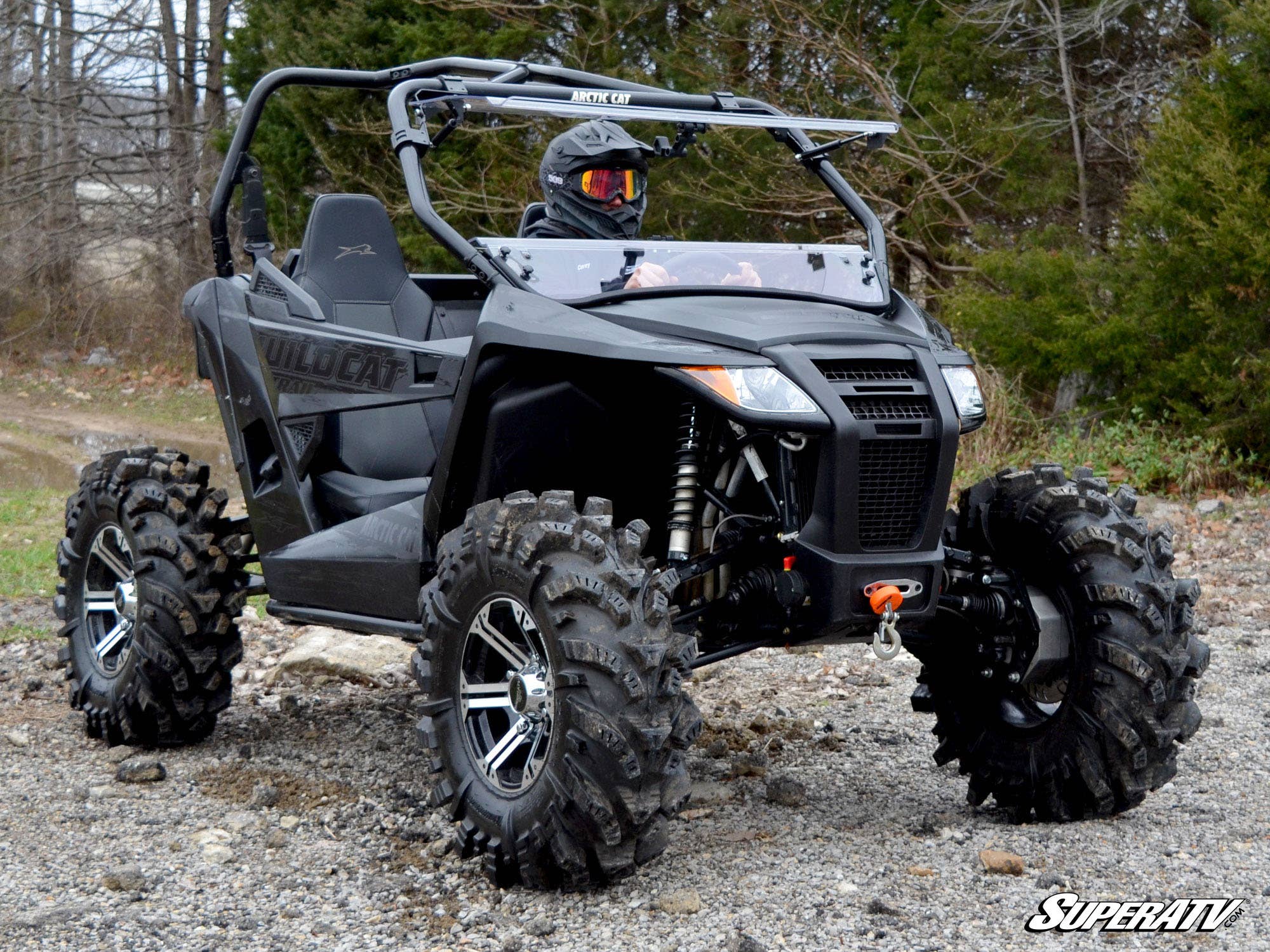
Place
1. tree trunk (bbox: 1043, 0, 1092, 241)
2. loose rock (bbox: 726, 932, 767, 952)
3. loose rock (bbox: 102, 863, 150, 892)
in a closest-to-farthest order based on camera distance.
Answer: loose rock (bbox: 726, 932, 767, 952) < loose rock (bbox: 102, 863, 150, 892) < tree trunk (bbox: 1043, 0, 1092, 241)

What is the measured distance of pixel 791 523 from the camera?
Answer: 3658mm

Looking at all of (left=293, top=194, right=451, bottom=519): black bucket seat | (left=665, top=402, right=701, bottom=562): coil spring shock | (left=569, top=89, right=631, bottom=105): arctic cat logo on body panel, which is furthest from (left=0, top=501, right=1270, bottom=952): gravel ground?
(left=569, top=89, right=631, bottom=105): arctic cat logo on body panel

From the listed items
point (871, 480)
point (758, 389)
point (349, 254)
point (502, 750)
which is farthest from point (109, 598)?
point (871, 480)

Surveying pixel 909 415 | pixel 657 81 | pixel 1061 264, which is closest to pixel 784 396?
pixel 909 415

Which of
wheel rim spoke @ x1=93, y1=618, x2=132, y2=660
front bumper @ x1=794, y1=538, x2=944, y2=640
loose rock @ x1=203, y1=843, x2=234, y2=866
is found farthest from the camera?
wheel rim spoke @ x1=93, y1=618, x2=132, y2=660

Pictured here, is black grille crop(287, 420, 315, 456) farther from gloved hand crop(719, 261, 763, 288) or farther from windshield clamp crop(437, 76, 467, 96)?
gloved hand crop(719, 261, 763, 288)

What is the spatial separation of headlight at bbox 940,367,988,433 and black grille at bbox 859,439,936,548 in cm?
21

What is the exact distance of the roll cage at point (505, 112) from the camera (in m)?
4.14

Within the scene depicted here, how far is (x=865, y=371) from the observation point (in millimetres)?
3645

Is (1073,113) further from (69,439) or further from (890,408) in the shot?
(69,439)

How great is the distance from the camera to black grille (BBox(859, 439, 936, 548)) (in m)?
3.57

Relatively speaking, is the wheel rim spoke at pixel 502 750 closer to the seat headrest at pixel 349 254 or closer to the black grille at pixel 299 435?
the black grille at pixel 299 435

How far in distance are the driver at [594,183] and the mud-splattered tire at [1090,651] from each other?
141 centimetres

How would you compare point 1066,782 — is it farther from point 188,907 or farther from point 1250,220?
point 1250,220
